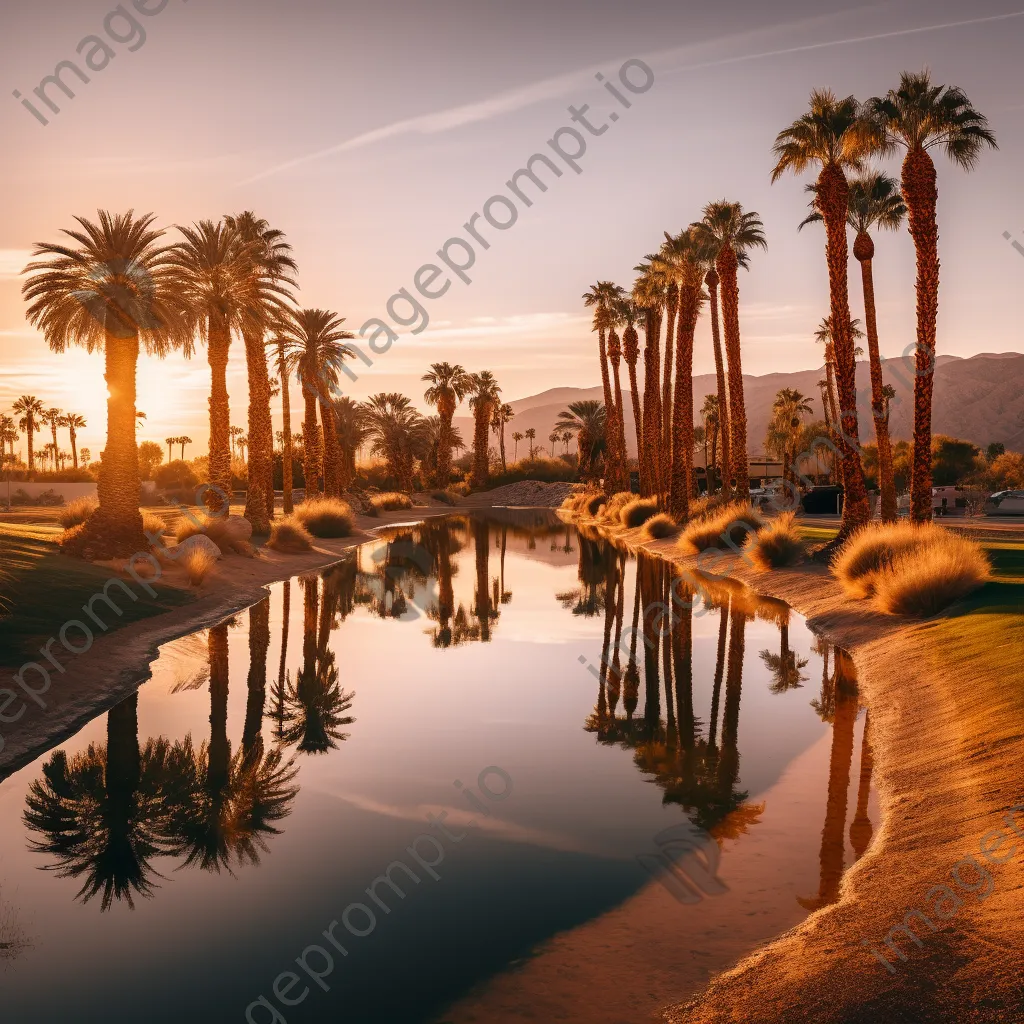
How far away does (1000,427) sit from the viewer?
172m

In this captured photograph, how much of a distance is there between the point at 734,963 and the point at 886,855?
239 cm

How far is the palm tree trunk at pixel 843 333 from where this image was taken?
28281mm

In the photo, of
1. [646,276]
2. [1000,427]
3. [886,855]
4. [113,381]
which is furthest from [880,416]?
[1000,427]

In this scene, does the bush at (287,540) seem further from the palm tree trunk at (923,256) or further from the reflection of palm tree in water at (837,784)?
the reflection of palm tree in water at (837,784)

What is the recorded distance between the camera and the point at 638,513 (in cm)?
5316

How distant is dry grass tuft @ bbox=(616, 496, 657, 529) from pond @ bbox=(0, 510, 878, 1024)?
33216mm

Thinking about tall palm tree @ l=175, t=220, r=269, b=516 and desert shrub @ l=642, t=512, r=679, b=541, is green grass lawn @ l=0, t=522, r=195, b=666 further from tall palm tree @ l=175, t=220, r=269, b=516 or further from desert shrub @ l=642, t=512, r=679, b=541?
desert shrub @ l=642, t=512, r=679, b=541

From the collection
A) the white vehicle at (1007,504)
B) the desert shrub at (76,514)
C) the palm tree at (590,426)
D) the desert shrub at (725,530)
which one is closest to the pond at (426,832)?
the desert shrub at (76,514)

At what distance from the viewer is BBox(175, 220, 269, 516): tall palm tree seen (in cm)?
3697

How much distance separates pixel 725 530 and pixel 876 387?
28.0 ft

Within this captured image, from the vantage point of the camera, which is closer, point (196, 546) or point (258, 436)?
point (196, 546)

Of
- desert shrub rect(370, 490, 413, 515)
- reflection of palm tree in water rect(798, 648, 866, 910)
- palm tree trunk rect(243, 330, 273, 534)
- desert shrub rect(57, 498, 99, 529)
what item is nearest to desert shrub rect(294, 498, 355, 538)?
palm tree trunk rect(243, 330, 273, 534)

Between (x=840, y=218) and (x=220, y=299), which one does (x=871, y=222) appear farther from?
(x=220, y=299)

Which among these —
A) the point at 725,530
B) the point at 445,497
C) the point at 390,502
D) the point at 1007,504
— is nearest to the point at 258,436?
the point at 725,530
